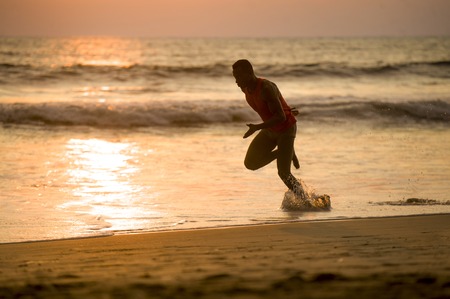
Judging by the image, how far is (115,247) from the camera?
5805mm

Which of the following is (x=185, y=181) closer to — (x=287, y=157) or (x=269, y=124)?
(x=287, y=157)

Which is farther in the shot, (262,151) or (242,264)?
(262,151)

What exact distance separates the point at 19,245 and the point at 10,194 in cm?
310

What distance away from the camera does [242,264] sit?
4906mm

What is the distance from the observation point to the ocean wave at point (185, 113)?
20.7 meters

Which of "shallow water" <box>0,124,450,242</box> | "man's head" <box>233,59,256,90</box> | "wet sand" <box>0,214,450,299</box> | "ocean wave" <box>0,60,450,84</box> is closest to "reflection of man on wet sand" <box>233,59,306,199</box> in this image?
"man's head" <box>233,59,256,90</box>

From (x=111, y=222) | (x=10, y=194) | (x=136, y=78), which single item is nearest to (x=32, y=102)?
(x=136, y=78)

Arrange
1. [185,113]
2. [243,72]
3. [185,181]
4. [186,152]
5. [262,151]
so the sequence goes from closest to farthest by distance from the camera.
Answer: [243,72] < [262,151] < [185,181] < [186,152] < [185,113]

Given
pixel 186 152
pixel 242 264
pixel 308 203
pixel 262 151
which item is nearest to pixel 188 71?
pixel 186 152

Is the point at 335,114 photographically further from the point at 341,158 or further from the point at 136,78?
the point at 136,78

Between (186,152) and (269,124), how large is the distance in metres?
6.08

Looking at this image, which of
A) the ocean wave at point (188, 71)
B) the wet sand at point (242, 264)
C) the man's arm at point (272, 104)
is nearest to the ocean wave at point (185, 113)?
the ocean wave at point (188, 71)

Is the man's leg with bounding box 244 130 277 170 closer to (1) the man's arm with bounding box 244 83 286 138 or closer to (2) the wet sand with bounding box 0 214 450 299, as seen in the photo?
(1) the man's arm with bounding box 244 83 286 138

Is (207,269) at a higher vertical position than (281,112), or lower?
lower
